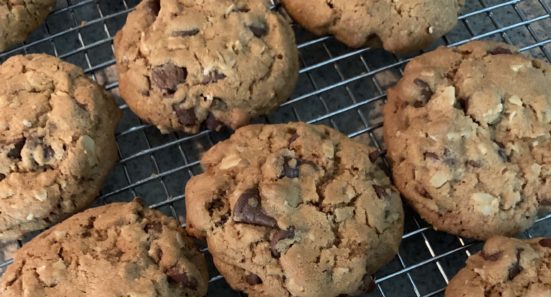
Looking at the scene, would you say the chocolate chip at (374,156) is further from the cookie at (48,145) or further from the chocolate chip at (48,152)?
the chocolate chip at (48,152)

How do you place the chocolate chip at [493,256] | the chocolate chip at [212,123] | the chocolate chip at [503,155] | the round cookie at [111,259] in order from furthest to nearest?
the chocolate chip at [212,123]
the chocolate chip at [503,155]
the chocolate chip at [493,256]
the round cookie at [111,259]

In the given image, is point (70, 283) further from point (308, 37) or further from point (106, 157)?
point (308, 37)

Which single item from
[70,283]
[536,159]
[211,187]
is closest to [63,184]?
[70,283]

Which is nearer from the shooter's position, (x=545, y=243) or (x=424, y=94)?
(x=545, y=243)

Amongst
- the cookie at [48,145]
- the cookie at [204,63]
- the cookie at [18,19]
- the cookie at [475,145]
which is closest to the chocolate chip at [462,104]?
the cookie at [475,145]

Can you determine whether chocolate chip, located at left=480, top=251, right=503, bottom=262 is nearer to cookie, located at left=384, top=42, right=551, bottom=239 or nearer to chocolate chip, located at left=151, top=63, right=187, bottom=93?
cookie, located at left=384, top=42, right=551, bottom=239

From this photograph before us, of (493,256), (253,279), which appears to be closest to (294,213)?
(253,279)

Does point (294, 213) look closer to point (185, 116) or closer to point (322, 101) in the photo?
point (185, 116)
